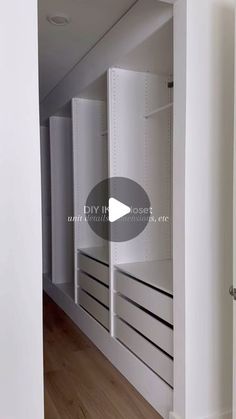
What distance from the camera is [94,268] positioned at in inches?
129

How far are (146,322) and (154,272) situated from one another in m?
0.37

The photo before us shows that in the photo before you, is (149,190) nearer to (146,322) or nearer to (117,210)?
(117,210)

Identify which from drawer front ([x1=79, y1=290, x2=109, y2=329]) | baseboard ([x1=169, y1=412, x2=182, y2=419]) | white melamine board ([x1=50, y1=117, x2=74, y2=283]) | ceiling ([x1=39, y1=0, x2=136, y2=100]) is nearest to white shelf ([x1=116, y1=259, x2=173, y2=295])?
drawer front ([x1=79, y1=290, x2=109, y2=329])

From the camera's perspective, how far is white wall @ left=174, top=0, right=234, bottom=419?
185 centimetres

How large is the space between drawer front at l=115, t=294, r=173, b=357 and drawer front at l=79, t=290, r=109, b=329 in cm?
Answer: 28

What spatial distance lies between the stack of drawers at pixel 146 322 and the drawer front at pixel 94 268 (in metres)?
0.25

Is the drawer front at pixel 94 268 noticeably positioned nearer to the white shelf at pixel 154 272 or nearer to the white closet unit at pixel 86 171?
the white closet unit at pixel 86 171

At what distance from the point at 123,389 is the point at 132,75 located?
231 cm

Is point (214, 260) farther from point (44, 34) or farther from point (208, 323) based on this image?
point (44, 34)

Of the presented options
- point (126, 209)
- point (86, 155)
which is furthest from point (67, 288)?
point (126, 209)

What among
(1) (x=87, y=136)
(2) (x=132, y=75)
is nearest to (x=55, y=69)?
(1) (x=87, y=136)

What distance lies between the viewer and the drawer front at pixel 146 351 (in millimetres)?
2142

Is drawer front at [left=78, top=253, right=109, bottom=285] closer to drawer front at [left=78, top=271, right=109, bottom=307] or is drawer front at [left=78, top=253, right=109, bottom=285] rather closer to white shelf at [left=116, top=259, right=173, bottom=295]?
drawer front at [left=78, top=271, right=109, bottom=307]

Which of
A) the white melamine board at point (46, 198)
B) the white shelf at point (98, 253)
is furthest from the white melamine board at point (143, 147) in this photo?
the white melamine board at point (46, 198)
